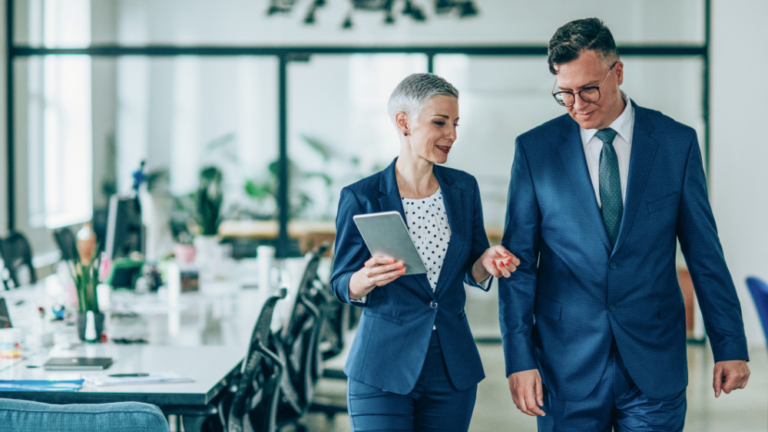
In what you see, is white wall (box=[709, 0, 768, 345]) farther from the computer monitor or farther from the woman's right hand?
the woman's right hand

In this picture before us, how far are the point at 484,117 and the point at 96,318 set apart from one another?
14.2ft

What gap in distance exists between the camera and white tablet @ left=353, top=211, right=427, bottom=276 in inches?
66.4

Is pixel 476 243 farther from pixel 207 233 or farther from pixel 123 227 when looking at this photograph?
pixel 207 233

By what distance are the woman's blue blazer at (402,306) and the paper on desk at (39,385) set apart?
0.91m

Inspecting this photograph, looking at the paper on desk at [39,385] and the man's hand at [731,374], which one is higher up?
the man's hand at [731,374]

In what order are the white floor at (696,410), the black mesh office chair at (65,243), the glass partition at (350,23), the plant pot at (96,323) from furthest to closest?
the glass partition at (350,23) < the black mesh office chair at (65,243) < the white floor at (696,410) < the plant pot at (96,323)

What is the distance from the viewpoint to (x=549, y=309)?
1.83 metres

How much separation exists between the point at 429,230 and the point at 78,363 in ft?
4.38

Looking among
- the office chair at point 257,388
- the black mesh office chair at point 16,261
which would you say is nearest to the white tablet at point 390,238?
the office chair at point 257,388

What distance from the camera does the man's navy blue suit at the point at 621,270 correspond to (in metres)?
1.74

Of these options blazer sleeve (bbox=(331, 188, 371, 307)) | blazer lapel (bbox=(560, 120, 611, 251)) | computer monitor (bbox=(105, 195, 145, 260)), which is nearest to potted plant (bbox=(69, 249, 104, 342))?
computer monitor (bbox=(105, 195, 145, 260))

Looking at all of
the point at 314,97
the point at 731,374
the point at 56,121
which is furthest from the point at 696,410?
the point at 56,121

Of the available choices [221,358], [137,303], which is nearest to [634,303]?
[221,358]

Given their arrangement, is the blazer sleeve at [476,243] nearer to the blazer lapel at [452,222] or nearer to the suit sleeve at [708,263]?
the blazer lapel at [452,222]
